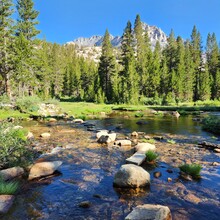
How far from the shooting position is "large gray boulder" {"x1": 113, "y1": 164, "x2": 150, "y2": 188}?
6.93 m

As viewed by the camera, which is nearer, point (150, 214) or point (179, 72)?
point (150, 214)

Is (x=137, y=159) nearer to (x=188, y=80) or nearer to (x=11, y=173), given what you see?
(x=11, y=173)

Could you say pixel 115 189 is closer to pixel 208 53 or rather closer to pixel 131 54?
pixel 131 54

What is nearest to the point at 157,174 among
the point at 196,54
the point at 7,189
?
the point at 7,189

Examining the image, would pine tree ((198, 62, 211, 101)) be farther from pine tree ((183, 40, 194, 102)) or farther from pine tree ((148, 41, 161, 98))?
pine tree ((148, 41, 161, 98))

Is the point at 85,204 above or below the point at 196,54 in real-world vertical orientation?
below

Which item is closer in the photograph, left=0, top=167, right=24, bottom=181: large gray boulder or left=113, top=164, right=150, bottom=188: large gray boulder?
left=113, top=164, right=150, bottom=188: large gray boulder

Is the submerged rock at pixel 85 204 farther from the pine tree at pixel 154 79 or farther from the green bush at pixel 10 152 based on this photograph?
the pine tree at pixel 154 79

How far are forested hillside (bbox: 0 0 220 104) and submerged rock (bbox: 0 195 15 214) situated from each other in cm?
2900

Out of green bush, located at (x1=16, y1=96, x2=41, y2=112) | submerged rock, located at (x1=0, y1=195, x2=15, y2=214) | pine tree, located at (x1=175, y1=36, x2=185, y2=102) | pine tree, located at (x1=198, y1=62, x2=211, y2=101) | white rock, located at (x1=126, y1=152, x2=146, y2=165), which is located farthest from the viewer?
pine tree, located at (x1=198, y1=62, x2=211, y2=101)

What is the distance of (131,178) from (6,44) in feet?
106

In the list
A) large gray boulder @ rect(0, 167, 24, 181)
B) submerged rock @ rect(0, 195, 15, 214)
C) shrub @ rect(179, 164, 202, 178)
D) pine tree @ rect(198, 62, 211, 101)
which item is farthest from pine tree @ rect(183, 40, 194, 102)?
submerged rock @ rect(0, 195, 15, 214)

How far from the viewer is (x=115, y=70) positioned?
62.0 m

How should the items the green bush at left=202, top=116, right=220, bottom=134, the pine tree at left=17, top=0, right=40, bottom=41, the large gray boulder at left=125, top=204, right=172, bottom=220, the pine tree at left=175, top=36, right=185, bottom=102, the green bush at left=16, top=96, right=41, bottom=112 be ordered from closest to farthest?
the large gray boulder at left=125, top=204, right=172, bottom=220, the green bush at left=202, top=116, right=220, bottom=134, the green bush at left=16, top=96, right=41, bottom=112, the pine tree at left=17, top=0, right=40, bottom=41, the pine tree at left=175, top=36, right=185, bottom=102
